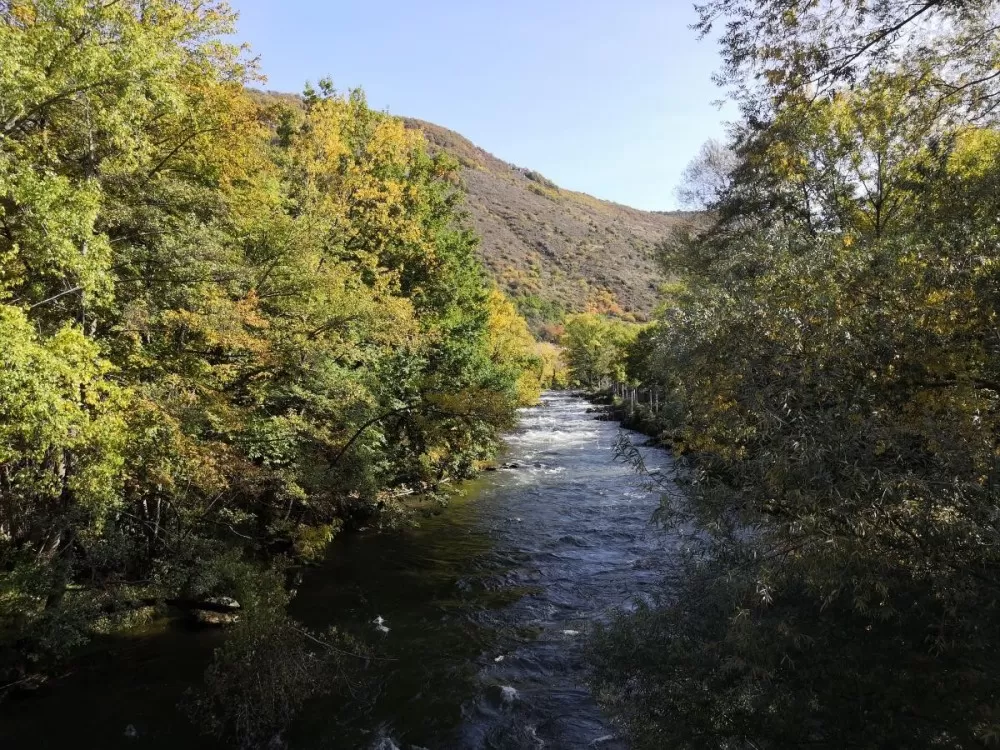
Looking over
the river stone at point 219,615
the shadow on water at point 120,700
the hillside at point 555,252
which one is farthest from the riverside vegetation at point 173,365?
the hillside at point 555,252

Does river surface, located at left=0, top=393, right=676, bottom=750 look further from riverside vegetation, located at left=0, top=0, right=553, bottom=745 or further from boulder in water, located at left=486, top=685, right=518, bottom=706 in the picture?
riverside vegetation, located at left=0, top=0, right=553, bottom=745

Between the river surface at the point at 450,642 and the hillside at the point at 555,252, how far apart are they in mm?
96815

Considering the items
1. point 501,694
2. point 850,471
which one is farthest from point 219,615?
point 850,471

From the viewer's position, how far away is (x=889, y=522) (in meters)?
4.64

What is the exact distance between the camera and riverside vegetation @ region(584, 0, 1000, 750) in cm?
471

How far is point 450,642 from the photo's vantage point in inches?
384

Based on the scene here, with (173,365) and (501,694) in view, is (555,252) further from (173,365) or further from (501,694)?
(501,694)

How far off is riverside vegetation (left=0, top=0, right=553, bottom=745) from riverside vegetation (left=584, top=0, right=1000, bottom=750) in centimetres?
533

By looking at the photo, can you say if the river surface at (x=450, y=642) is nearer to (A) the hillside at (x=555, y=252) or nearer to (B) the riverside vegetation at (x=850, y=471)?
(B) the riverside vegetation at (x=850, y=471)

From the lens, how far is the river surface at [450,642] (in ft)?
24.1

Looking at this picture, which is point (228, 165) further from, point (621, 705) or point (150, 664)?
point (621, 705)

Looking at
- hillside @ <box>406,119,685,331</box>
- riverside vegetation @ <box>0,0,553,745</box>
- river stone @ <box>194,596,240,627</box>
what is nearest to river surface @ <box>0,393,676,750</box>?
river stone @ <box>194,596,240,627</box>

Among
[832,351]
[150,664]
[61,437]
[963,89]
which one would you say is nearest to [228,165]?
[61,437]

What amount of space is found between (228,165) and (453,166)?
15.6m
